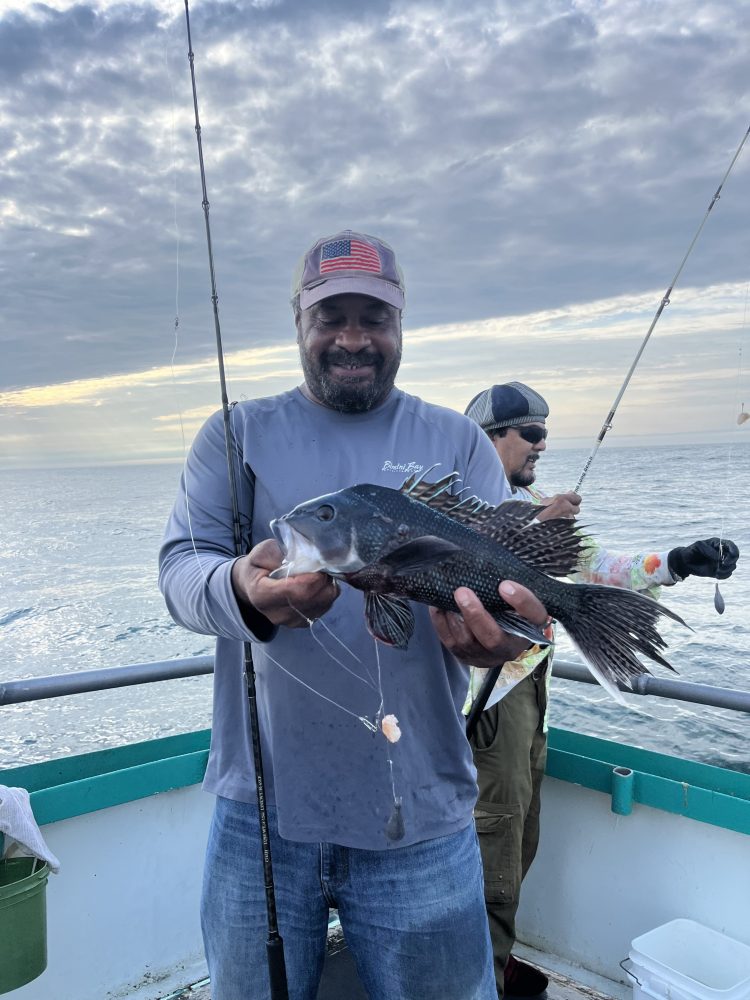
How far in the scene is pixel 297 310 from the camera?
94.1 inches

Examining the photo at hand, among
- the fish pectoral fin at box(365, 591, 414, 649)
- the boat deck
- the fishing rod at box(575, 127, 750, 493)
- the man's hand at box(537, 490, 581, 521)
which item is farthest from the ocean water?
the fish pectoral fin at box(365, 591, 414, 649)

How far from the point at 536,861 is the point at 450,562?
9.02 feet

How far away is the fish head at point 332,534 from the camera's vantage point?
5.84ft

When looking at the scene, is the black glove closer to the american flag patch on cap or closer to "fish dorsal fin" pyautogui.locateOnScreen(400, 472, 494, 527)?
"fish dorsal fin" pyautogui.locateOnScreen(400, 472, 494, 527)

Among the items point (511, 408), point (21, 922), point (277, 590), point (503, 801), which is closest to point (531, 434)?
point (511, 408)

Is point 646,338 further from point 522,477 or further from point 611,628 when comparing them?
point 611,628

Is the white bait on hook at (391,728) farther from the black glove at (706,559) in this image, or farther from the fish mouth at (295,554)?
the black glove at (706,559)

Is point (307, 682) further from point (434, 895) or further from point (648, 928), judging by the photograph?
point (648, 928)

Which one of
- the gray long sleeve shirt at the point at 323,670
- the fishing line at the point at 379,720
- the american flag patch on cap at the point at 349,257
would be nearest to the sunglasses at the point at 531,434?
the gray long sleeve shirt at the point at 323,670

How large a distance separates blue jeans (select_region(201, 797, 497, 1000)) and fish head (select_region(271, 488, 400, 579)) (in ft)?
2.61

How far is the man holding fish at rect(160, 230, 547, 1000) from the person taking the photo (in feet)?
6.64

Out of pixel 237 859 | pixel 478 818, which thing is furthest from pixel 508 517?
pixel 478 818

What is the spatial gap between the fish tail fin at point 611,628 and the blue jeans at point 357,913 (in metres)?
0.65

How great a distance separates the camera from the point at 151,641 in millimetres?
14508
